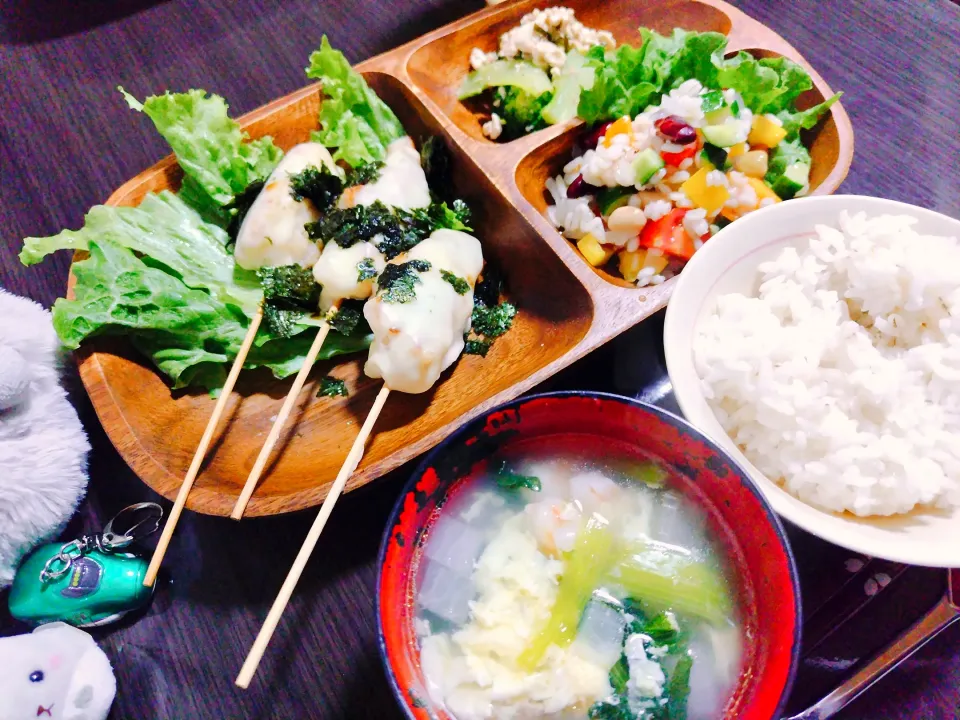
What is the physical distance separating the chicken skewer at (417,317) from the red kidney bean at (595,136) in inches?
20.8

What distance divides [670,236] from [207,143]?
1293mm

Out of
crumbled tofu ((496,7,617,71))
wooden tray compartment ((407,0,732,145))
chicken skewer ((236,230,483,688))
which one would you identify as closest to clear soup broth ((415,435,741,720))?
chicken skewer ((236,230,483,688))

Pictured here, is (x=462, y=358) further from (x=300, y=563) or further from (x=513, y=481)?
(x=300, y=563)

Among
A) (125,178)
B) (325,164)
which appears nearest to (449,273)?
(325,164)

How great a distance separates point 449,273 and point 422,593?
2.53 feet

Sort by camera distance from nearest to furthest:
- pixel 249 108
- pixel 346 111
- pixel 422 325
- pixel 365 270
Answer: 1. pixel 422 325
2. pixel 365 270
3. pixel 346 111
4. pixel 249 108

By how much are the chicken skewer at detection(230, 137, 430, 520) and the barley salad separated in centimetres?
41

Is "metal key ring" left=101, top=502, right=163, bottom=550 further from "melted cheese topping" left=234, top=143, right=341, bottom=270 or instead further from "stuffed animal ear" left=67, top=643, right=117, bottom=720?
"melted cheese topping" left=234, top=143, right=341, bottom=270

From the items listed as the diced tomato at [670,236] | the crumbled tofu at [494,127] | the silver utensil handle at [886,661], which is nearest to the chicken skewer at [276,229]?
the crumbled tofu at [494,127]

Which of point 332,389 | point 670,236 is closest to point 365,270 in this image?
point 332,389

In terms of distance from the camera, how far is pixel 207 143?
168cm

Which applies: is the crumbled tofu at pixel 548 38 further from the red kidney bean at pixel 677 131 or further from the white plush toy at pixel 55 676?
the white plush toy at pixel 55 676

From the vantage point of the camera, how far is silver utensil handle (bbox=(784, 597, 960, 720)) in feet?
4.02

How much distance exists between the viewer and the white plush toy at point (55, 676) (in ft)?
3.96
